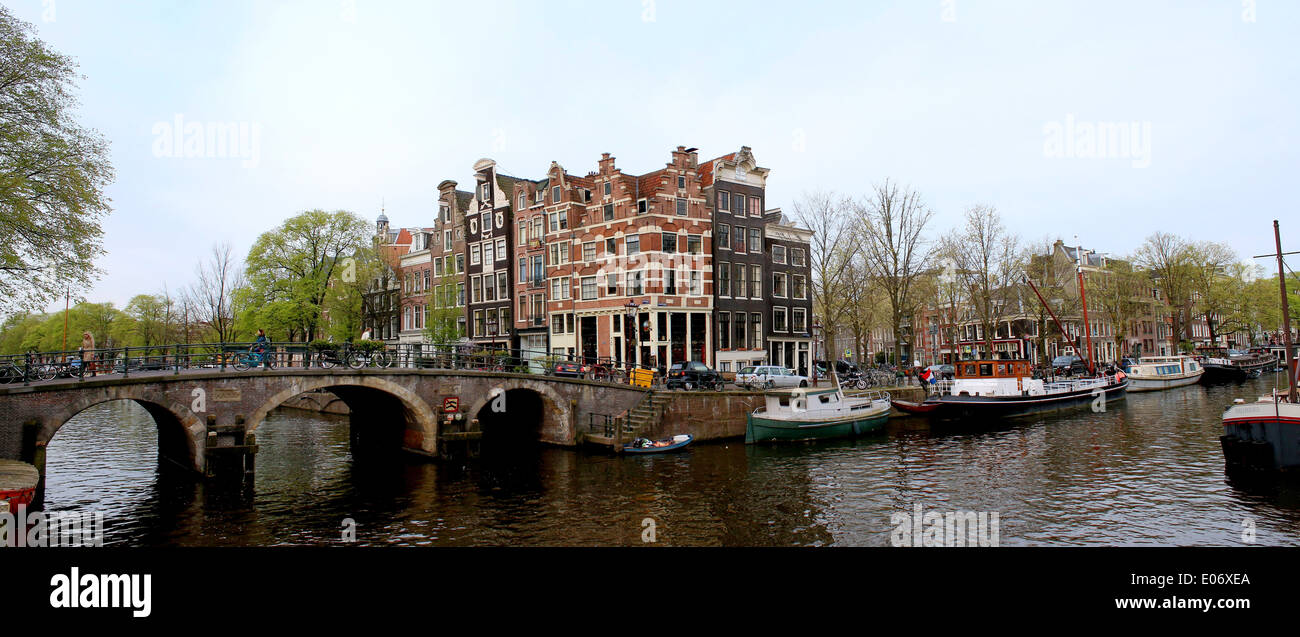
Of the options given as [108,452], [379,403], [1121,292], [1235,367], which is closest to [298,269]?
[108,452]

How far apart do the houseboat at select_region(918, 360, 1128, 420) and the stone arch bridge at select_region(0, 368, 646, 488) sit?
19.0 meters

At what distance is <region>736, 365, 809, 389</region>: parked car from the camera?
3938 centimetres

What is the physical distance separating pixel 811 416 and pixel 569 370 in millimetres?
12615

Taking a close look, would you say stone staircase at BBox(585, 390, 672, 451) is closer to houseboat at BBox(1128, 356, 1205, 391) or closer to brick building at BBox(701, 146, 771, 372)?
brick building at BBox(701, 146, 771, 372)

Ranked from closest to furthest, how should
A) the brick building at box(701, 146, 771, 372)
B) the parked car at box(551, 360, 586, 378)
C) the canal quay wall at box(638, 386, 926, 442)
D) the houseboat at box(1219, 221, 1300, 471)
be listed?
the houseboat at box(1219, 221, 1300, 471) < the parked car at box(551, 360, 586, 378) < the canal quay wall at box(638, 386, 926, 442) < the brick building at box(701, 146, 771, 372)

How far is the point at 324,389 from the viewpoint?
28938 mm

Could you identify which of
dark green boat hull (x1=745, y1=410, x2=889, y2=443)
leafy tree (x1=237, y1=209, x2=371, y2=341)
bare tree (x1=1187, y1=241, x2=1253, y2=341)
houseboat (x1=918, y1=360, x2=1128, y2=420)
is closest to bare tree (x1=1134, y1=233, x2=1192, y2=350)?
bare tree (x1=1187, y1=241, x2=1253, y2=341)

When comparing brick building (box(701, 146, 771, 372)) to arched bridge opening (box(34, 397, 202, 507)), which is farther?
brick building (box(701, 146, 771, 372))

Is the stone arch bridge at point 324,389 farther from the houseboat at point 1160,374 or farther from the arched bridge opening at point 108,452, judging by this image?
the houseboat at point 1160,374

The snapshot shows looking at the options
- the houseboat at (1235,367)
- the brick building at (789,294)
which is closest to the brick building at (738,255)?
the brick building at (789,294)

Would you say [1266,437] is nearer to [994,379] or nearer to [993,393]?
[993,393]

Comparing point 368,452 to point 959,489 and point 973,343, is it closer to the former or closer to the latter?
point 959,489
